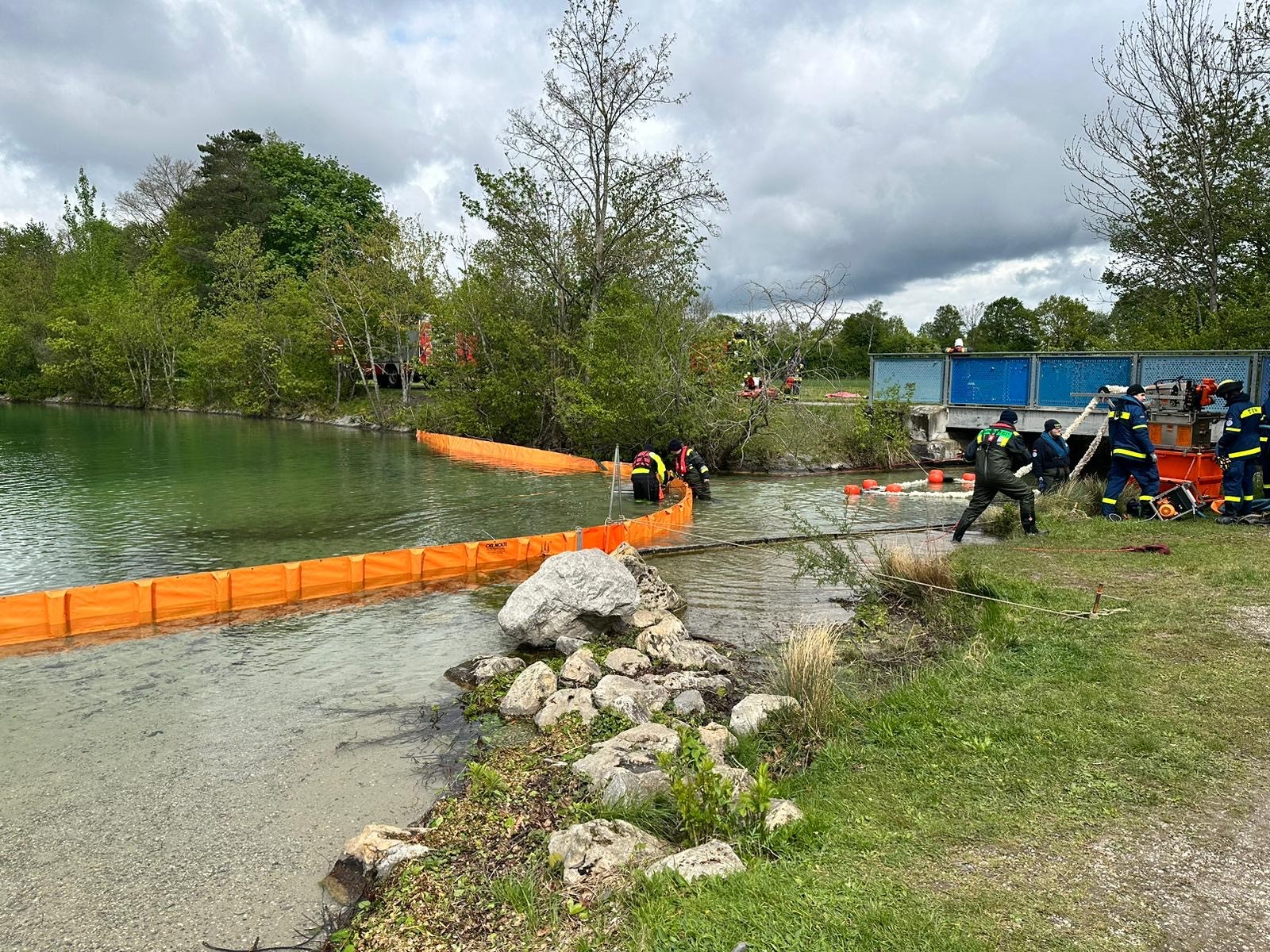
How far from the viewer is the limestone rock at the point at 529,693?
627 cm

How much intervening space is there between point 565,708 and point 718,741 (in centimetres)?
143

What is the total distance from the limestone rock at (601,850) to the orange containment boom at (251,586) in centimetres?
604

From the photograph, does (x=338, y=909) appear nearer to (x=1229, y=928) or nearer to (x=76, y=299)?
(x=1229, y=928)

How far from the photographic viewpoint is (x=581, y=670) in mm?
6812

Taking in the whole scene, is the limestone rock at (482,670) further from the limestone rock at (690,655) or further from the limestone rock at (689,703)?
the limestone rock at (689,703)

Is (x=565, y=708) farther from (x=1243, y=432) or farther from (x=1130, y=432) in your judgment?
(x=1243, y=432)

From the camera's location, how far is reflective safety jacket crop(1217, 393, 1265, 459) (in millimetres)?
10695

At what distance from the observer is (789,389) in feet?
63.4

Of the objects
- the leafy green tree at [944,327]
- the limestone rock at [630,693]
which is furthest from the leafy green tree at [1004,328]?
the limestone rock at [630,693]

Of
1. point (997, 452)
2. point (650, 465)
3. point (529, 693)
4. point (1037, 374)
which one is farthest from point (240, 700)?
point (1037, 374)

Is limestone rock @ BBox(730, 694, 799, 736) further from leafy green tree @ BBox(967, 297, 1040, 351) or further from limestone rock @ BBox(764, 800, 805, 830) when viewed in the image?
leafy green tree @ BBox(967, 297, 1040, 351)

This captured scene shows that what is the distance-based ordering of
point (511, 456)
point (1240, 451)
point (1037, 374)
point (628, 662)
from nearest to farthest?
1. point (628, 662)
2. point (1240, 451)
3. point (1037, 374)
4. point (511, 456)

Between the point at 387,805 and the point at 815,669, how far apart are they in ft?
9.82

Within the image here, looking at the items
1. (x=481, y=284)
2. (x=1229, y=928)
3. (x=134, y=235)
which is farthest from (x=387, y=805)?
(x=134, y=235)
